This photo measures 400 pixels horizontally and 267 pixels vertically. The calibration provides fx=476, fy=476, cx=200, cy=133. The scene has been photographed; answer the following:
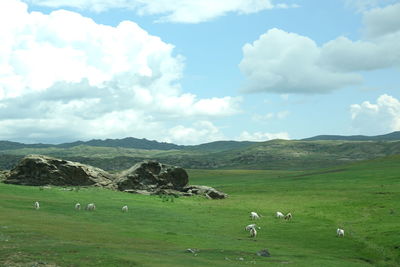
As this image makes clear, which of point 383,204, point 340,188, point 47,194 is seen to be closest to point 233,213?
point 383,204

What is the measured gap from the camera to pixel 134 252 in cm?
3406

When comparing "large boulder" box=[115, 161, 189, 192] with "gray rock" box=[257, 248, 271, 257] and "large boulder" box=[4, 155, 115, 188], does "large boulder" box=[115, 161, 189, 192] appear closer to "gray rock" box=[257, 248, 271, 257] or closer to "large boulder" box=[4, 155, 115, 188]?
"large boulder" box=[4, 155, 115, 188]

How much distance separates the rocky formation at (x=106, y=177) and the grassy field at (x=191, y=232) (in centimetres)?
1677

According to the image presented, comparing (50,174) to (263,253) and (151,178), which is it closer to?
(151,178)

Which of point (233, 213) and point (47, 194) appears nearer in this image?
point (233, 213)

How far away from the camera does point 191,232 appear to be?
49688 mm

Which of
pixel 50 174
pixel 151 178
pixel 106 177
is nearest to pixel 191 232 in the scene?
pixel 151 178

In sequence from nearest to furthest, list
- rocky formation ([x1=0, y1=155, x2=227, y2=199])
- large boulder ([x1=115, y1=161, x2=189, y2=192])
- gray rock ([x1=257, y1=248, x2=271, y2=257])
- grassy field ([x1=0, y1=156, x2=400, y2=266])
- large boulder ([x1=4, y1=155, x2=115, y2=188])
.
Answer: grassy field ([x1=0, y1=156, x2=400, y2=266]) < gray rock ([x1=257, y1=248, x2=271, y2=257]) < large boulder ([x1=4, y1=155, x2=115, y2=188]) < rocky formation ([x1=0, y1=155, x2=227, y2=199]) < large boulder ([x1=115, y1=161, x2=189, y2=192])

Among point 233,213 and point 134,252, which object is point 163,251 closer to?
point 134,252

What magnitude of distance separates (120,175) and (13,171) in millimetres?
22546

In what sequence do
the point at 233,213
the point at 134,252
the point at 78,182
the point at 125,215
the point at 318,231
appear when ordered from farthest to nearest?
the point at 78,182 < the point at 233,213 < the point at 125,215 < the point at 318,231 < the point at 134,252

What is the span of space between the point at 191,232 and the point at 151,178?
56.7 meters

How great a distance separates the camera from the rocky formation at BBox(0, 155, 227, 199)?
324 feet

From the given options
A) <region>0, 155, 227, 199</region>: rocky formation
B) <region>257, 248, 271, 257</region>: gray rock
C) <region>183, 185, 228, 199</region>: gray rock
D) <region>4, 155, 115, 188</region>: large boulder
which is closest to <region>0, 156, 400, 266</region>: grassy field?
<region>257, 248, 271, 257</region>: gray rock
